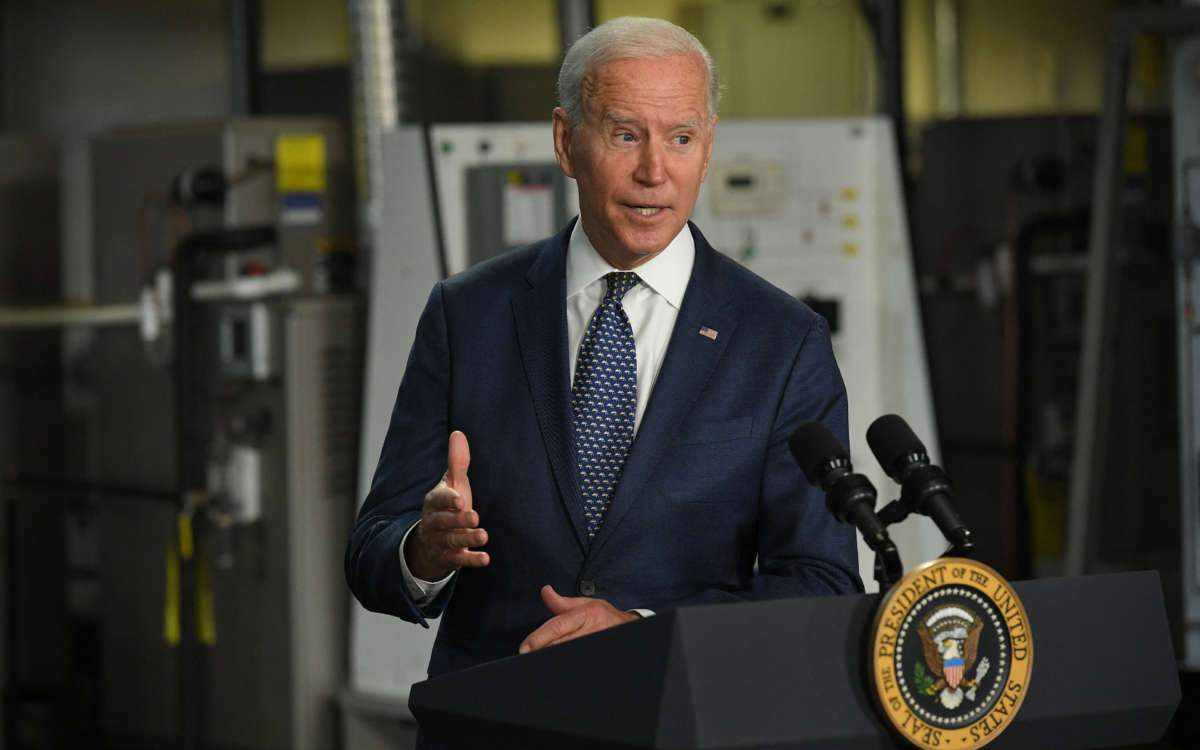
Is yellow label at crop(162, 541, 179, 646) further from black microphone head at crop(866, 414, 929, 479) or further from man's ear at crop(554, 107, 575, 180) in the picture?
black microphone head at crop(866, 414, 929, 479)

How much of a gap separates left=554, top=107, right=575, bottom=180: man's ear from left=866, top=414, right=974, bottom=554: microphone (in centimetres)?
41

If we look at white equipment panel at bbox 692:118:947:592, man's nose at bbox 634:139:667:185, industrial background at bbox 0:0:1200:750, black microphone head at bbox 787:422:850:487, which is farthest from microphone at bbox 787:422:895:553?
white equipment panel at bbox 692:118:947:592

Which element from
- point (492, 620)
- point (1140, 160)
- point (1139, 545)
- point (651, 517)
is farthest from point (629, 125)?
point (1139, 545)

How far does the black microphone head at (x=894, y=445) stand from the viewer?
4.36 feet

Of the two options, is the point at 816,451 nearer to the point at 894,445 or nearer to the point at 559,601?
the point at 894,445

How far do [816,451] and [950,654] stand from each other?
19 cm

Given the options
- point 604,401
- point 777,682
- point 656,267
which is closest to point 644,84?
point 656,267

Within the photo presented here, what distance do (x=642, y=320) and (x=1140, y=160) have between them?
10.5 ft

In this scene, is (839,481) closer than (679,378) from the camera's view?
Yes

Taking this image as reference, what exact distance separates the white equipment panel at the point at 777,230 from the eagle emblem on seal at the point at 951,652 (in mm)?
2601

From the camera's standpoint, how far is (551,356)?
158 cm

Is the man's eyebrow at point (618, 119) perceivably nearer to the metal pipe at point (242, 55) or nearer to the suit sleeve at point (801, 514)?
the suit sleeve at point (801, 514)

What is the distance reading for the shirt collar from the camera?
1597mm

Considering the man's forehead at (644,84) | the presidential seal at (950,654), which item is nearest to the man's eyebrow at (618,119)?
the man's forehead at (644,84)
